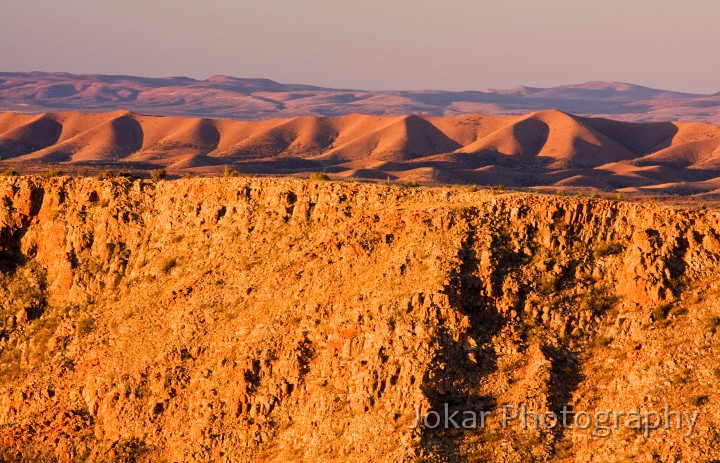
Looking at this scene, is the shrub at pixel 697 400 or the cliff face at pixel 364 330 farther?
the cliff face at pixel 364 330

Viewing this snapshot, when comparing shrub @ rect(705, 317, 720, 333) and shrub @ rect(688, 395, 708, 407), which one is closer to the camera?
shrub @ rect(688, 395, 708, 407)

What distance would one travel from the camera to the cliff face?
98.9 feet

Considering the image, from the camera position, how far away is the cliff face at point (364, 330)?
30141 mm

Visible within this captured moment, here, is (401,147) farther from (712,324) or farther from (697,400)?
(697,400)

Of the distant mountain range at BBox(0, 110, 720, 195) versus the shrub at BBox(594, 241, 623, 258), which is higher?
the shrub at BBox(594, 241, 623, 258)

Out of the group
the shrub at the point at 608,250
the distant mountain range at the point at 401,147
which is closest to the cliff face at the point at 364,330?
the shrub at the point at 608,250

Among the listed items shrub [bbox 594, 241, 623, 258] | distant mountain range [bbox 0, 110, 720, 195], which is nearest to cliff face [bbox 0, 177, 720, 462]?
shrub [bbox 594, 241, 623, 258]

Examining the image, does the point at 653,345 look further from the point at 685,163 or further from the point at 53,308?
the point at 685,163

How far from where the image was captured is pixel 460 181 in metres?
123

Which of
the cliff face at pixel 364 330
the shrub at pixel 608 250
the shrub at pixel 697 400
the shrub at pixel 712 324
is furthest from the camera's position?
the shrub at pixel 608 250

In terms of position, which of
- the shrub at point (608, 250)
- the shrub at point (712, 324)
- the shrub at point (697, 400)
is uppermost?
the shrub at point (608, 250)

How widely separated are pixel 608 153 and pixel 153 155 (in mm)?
68995

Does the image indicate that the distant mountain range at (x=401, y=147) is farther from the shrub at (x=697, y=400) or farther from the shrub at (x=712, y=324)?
the shrub at (x=697, y=400)

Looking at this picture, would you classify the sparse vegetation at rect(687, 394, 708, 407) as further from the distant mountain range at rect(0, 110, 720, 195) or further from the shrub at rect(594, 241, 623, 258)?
the distant mountain range at rect(0, 110, 720, 195)
